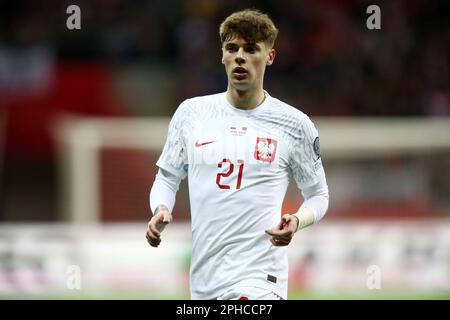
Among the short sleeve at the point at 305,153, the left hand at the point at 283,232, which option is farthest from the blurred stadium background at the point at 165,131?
the left hand at the point at 283,232

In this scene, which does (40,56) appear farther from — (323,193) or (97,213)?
(323,193)

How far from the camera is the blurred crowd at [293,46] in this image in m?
16.9

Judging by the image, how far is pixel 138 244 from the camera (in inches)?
492

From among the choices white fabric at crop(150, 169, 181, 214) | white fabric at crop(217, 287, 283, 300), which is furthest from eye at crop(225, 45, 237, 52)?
white fabric at crop(217, 287, 283, 300)

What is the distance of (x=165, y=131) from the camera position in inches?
585

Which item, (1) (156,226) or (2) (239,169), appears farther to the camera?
(2) (239,169)

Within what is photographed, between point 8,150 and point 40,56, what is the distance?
64.6 inches

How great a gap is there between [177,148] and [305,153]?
0.71 meters

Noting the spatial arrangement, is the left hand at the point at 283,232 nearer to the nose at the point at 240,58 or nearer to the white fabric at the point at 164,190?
the white fabric at the point at 164,190

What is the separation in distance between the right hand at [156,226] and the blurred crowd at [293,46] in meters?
10.7

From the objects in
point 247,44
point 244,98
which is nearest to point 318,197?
point 244,98

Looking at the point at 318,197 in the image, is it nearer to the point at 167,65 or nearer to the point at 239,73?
the point at 239,73

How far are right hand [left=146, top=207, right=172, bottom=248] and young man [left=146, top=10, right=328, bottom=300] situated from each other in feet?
0.14

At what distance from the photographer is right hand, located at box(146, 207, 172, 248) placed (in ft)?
18.2
